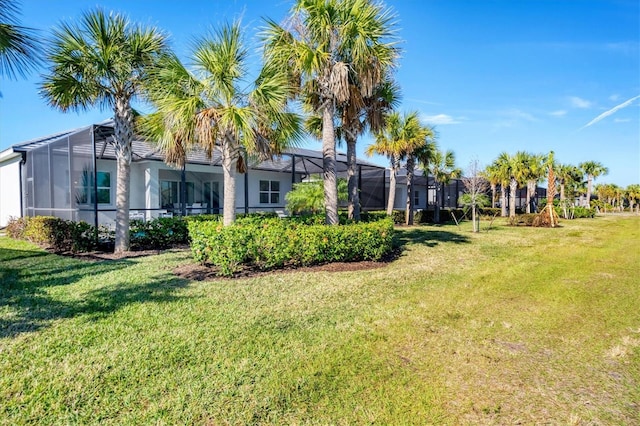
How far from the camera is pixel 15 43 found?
17.6 ft

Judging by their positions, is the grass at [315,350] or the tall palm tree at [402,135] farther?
the tall palm tree at [402,135]

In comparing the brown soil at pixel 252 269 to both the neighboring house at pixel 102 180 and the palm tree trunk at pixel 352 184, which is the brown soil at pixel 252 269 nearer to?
the palm tree trunk at pixel 352 184

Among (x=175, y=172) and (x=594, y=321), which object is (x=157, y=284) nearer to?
(x=594, y=321)

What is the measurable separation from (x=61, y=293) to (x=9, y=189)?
14.6 metres

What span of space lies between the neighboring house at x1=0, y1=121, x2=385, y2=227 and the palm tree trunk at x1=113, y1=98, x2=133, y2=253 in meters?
0.93

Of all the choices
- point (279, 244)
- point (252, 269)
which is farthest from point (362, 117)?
point (252, 269)

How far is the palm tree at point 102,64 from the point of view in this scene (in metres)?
8.28

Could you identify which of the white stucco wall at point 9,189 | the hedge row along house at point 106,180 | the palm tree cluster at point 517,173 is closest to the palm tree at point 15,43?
the hedge row along house at point 106,180

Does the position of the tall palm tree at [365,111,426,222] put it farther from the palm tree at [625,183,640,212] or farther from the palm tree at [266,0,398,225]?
the palm tree at [625,183,640,212]

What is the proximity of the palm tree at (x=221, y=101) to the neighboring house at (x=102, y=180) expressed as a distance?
144cm

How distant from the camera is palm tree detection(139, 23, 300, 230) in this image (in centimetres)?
730

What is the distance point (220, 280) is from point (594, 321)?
5.93 meters

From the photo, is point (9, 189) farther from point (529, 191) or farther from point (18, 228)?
point (529, 191)

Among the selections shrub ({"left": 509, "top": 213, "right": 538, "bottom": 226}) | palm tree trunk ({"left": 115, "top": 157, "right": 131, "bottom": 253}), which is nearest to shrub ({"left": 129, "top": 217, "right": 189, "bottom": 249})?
palm tree trunk ({"left": 115, "top": 157, "right": 131, "bottom": 253})
